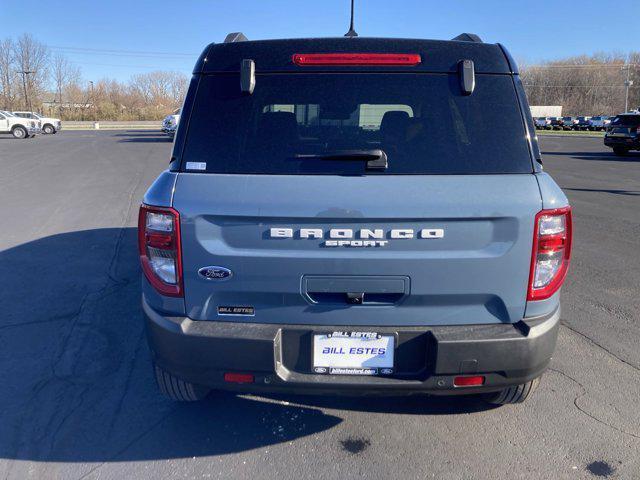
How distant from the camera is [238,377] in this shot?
8.77ft

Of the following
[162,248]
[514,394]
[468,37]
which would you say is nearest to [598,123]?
[468,37]

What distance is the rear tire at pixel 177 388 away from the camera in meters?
3.05

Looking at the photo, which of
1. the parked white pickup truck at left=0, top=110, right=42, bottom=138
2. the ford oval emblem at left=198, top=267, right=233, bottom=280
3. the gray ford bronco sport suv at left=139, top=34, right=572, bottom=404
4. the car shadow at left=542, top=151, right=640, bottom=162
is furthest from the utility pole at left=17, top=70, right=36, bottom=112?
the ford oval emblem at left=198, top=267, right=233, bottom=280

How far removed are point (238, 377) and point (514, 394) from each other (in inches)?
63.1

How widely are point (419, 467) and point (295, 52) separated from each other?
2.25m

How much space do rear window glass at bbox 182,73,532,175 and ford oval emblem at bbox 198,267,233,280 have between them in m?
0.47

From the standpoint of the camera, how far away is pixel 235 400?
355cm

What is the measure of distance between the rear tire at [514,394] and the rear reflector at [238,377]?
148 cm

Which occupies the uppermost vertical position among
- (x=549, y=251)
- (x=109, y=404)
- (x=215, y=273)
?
(x=549, y=251)

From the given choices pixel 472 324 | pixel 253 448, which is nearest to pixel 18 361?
pixel 253 448

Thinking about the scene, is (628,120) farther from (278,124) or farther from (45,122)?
(45,122)

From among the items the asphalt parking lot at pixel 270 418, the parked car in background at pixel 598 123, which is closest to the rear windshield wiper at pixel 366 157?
the asphalt parking lot at pixel 270 418

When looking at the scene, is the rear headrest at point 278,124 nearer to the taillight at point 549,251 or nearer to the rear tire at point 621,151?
the taillight at point 549,251

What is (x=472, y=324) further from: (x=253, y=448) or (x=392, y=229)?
(x=253, y=448)
